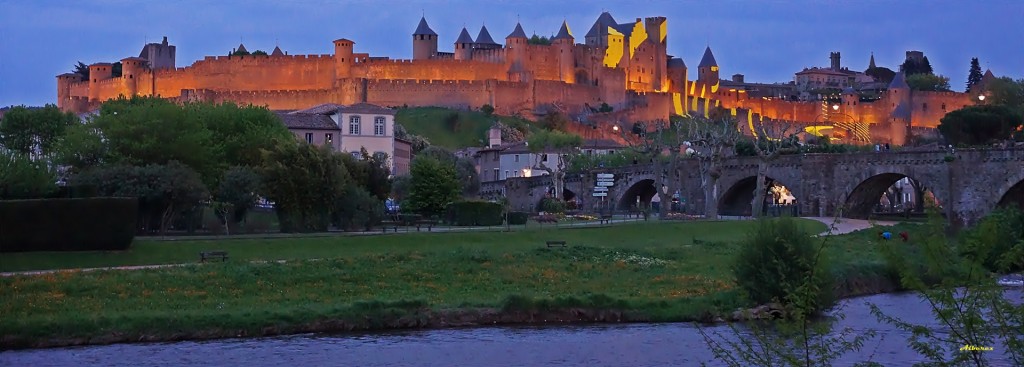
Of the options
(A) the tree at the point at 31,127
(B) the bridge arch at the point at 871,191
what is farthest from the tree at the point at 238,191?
(A) the tree at the point at 31,127

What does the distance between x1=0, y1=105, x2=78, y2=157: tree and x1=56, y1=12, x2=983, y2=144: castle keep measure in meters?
44.7

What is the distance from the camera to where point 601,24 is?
144 metres

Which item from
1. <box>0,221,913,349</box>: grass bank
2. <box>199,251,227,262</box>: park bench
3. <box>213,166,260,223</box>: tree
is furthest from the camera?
<box>213,166,260,223</box>: tree

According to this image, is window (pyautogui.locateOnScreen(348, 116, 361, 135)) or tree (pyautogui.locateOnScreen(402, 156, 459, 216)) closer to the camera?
tree (pyautogui.locateOnScreen(402, 156, 459, 216))

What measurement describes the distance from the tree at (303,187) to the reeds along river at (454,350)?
1576 centimetres

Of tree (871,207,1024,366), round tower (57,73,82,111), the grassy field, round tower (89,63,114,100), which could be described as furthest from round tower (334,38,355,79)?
tree (871,207,1024,366)

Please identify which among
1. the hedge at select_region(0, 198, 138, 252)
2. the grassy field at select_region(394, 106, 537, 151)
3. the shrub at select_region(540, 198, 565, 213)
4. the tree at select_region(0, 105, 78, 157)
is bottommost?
the hedge at select_region(0, 198, 138, 252)

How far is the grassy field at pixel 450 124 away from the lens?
112 metres

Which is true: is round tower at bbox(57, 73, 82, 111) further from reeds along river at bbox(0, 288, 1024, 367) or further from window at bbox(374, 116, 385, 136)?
reeds along river at bbox(0, 288, 1024, 367)

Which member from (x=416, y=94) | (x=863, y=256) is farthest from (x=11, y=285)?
(x=416, y=94)

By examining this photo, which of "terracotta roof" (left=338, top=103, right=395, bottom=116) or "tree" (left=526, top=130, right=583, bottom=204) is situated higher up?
"terracotta roof" (left=338, top=103, right=395, bottom=116)

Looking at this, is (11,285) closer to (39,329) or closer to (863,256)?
(39,329)

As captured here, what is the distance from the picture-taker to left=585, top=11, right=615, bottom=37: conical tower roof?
143625mm

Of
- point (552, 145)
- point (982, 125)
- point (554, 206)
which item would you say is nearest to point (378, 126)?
point (554, 206)
